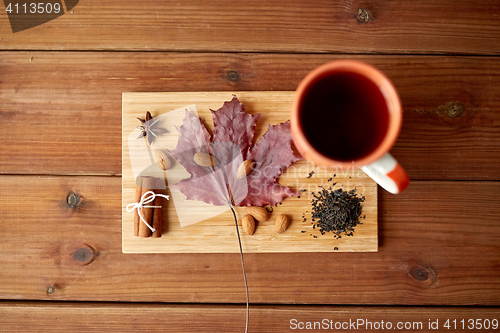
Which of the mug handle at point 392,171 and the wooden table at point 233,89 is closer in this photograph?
the mug handle at point 392,171

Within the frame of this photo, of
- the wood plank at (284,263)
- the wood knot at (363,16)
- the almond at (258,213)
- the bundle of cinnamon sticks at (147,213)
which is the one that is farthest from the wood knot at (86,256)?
the wood knot at (363,16)

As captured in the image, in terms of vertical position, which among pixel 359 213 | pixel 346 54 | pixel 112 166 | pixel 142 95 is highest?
pixel 346 54

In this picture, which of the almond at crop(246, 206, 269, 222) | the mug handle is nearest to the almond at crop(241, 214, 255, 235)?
the almond at crop(246, 206, 269, 222)

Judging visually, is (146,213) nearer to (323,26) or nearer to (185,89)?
(185,89)

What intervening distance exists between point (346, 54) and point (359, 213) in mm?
341

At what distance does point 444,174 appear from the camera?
70cm

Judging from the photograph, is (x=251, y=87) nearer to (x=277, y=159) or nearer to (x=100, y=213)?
A: (x=277, y=159)

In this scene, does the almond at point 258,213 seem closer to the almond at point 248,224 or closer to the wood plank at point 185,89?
the almond at point 248,224

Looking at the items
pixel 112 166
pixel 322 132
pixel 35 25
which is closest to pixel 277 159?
pixel 322 132

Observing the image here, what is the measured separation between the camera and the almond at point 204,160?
2.09 feet

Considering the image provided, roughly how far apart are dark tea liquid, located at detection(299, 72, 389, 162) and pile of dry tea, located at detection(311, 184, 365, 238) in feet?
0.55

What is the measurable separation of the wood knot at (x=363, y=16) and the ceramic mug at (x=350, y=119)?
29 cm

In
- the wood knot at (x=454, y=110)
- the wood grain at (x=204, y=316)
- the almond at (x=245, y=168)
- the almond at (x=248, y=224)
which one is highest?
the wood knot at (x=454, y=110)

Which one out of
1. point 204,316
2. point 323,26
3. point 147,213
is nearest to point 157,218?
point 147,213
